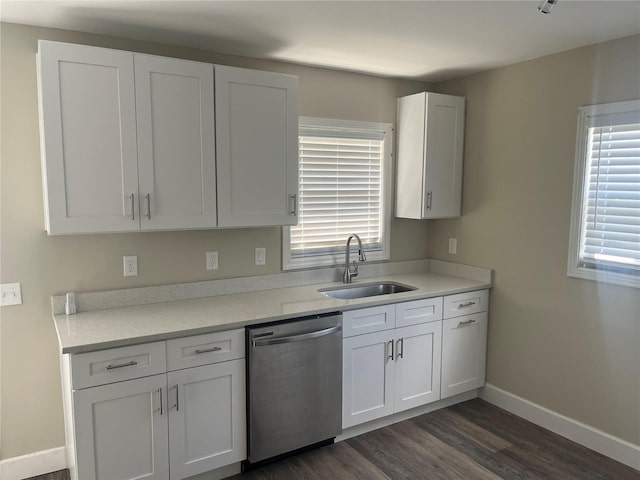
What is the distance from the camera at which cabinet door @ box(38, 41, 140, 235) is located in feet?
7.18

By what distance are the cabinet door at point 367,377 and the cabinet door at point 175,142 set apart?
48.4 inches

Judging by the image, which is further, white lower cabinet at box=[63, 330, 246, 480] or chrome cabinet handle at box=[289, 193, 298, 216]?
chrome cabinet handle at box=[289, 193, 298, 216]

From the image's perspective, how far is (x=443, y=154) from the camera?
Result: 354cm

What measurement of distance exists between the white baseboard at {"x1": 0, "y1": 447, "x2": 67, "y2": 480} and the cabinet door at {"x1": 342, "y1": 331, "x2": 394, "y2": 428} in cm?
167

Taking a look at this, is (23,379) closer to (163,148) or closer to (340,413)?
(163,148)

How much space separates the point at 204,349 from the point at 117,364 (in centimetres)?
41

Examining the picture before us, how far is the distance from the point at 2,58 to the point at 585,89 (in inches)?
131

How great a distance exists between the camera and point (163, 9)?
7.32 feet

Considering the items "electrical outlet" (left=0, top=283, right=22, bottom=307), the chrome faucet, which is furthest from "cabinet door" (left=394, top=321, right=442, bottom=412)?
"electrical outlet" (left=0, top=283, right=22, bottom=307)

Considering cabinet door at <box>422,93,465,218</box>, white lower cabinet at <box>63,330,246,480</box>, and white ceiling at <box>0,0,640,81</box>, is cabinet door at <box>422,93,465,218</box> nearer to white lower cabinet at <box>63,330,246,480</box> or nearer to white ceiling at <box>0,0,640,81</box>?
white ceiling at <box>0,0,640,81</box>

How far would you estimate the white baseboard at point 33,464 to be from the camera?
2.54m

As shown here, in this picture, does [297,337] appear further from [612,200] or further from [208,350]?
[612,200]

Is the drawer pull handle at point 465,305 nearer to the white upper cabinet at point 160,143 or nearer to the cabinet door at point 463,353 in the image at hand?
the cabinet door at point 463,353

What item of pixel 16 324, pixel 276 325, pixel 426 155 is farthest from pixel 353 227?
pixel 16 324
